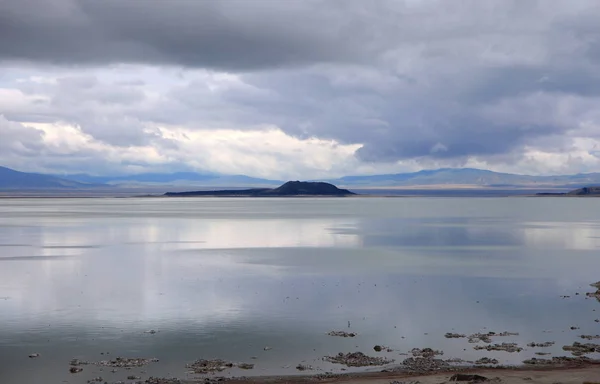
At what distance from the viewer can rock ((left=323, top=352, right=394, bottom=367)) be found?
77.2 feet

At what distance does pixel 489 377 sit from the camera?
20.9 m

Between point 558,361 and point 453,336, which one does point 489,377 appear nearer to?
point 558,361

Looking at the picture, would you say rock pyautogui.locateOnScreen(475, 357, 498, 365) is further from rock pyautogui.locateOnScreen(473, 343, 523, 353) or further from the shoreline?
rock pyautogui.locateOnScreen(473, 343, 523, 353)

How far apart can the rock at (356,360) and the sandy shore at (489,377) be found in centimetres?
138

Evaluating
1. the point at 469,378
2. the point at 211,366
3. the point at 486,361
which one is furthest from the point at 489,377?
the point at 211,366

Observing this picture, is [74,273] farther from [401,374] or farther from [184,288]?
[401,374]

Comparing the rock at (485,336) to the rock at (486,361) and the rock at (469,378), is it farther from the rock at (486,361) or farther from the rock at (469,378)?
the rock at (469,378)

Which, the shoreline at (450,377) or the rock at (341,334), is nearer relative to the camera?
the shoreline at (450,377)

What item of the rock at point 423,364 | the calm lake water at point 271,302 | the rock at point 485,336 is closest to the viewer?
the rock at point 423,364

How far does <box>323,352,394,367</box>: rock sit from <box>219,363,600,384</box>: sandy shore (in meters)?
1.38

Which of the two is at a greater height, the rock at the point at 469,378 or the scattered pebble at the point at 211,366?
the rock at the point at 469,378

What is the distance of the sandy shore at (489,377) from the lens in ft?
67.1

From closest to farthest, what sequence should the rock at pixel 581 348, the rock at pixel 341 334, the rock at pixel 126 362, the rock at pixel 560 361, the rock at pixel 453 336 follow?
the rock at pixel 126 362 < the rock at pixel 560 361 < the rock at pixel 581 348 < the rock at pixel 453 336 < the rock at pixel 341 334

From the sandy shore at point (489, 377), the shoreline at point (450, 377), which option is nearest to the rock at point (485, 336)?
the shoreline at point (450, 377)
